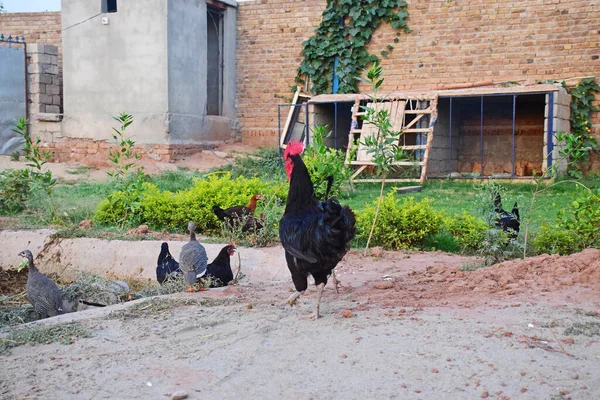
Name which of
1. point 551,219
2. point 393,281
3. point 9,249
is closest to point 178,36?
point 9,249

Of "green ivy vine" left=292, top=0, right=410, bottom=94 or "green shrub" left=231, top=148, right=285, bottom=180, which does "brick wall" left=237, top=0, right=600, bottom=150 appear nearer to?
"green ivy vine" left=292, top=0, right=410, bottom=94

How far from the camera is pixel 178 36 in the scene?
1662 centimetres

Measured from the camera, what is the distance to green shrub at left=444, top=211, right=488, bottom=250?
753cm

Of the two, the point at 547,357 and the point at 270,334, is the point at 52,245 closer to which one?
the point at 270,334

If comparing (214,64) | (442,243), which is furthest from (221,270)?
(214,64)

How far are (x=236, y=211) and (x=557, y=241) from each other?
164 inches

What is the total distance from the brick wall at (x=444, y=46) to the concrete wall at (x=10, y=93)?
5956 mm

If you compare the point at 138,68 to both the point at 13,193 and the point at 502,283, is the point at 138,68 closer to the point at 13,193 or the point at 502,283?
the point at 13,193

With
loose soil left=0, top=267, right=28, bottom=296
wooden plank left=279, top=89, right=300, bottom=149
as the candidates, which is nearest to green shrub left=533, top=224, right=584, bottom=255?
loose soil left=0, top=267, right=28, bottom=296

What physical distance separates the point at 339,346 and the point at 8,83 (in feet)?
51.0

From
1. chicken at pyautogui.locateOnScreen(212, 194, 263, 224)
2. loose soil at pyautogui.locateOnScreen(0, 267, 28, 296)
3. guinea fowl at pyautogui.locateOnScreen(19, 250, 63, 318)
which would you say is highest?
chicken at pyautogui.locateOnScreen(212, 194, 263, 224)

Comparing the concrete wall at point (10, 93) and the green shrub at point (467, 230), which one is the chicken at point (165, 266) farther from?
the concrete wall at point (10, 93)

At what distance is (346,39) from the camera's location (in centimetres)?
1753

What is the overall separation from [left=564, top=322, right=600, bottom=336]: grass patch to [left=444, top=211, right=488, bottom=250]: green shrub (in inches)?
114
